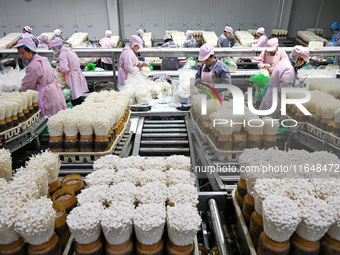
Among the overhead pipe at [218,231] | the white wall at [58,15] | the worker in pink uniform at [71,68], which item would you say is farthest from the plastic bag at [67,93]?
the white wall at [58,15]

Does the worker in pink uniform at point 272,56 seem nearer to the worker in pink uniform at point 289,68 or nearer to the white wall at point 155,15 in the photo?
the worker in pink uniform at point 289,68

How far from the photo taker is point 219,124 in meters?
2.10

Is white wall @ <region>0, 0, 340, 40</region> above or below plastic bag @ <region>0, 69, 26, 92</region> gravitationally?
above

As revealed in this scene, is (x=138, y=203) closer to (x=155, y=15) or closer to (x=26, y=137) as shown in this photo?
(x=26, y=137)

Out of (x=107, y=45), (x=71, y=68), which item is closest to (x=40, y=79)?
(x=71, y=68)

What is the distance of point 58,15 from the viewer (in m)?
9.22

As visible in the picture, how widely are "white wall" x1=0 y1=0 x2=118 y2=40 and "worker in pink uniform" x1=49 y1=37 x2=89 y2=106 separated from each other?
17.8 feet

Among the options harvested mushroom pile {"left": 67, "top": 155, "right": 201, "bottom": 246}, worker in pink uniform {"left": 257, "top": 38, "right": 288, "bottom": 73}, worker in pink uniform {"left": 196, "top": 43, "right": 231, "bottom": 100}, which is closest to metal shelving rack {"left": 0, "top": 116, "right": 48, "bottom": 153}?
harvested mushroom pile {"left": 67, "top": 155, "right": 201, "bottom": 246}

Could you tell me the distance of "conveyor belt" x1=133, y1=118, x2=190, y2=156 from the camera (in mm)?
2541

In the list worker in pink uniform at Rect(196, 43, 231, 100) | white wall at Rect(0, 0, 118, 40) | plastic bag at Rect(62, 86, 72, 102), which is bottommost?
plastic bag at Rect(62, 86, 72, 102)

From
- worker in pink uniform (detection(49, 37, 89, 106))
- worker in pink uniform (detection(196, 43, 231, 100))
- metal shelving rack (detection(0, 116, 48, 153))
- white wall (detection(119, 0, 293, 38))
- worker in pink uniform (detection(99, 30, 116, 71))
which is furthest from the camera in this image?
white wall (detection(119, 0, 293, 38))

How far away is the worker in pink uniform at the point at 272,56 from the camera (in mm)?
4574

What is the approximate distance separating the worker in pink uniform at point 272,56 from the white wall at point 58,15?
21.1 ft

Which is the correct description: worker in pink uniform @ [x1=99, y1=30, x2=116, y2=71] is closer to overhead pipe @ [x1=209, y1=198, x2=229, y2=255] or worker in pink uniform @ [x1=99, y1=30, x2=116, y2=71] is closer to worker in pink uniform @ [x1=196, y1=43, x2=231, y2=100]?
worker in pink uniform @ [x1=196, y1=43, x2=231, y2=100]
